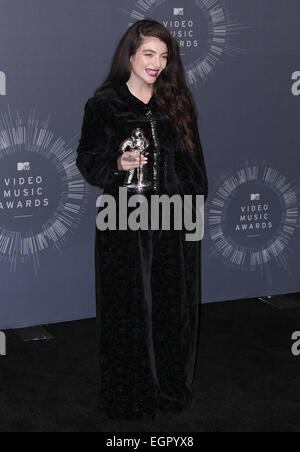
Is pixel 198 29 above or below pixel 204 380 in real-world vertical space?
above

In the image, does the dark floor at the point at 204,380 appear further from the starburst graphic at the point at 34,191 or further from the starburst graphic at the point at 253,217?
the starburst graphic at the point at 34,191

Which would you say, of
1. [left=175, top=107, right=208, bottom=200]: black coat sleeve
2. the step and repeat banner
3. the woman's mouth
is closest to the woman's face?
the woman's mouth

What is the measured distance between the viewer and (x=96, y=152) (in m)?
2.87

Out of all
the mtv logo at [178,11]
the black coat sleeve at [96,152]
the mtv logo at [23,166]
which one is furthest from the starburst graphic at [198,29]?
the black coat sleeve at [96,152]

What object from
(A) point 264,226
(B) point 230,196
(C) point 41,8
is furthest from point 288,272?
(C) point 41,8

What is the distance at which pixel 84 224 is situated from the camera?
4.16m

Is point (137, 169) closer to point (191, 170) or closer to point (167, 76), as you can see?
point (191, 170)

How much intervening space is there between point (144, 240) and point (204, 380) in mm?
934

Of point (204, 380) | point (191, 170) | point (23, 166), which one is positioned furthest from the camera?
point (23, 166)

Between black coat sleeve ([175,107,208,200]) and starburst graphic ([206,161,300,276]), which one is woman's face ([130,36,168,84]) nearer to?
black coat sleeve ([175,107,208,200])

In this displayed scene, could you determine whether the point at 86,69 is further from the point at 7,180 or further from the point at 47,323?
the point at 47,323

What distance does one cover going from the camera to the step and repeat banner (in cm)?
389

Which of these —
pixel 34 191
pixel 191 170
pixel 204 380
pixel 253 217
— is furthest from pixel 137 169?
pixel 253 217
